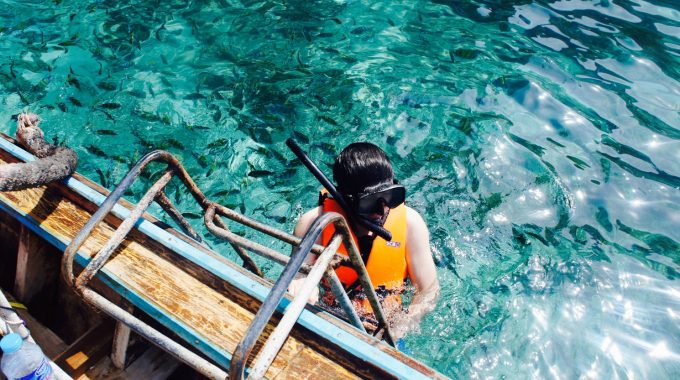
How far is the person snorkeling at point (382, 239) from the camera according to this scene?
3.27 m

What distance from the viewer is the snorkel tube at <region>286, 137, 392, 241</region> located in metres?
2.98

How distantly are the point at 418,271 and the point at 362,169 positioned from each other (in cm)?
106

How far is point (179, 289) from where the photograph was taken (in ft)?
9.54

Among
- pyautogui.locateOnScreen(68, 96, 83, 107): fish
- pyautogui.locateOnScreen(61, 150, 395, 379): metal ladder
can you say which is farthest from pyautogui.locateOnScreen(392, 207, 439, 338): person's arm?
pyautogui.locateOnScreen(68, 96, 83, 107): fish

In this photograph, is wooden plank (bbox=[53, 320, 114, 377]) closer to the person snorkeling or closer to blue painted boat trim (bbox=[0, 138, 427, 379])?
blue painted boat trim (bbox=[0, 138, 427, 379])

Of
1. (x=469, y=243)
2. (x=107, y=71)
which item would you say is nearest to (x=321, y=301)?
(x=469, y=243)

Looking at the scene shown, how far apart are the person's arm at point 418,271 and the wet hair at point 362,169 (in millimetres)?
585

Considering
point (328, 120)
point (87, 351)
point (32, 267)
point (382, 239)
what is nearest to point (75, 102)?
point (328, 120)

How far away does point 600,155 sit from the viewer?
6238 millimetres

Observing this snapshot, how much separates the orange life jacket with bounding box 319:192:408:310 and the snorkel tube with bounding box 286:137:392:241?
0.24 m

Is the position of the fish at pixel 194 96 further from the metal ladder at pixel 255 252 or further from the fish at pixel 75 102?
the metal ladder at pixel 255 252

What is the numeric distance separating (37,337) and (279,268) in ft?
7.96

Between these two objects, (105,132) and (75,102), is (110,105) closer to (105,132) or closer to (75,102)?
(105,132)

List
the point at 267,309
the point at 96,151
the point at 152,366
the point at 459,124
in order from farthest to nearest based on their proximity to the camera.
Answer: the point at 459,124, the point at 96,151, the point at 152,366, the point at 267,309
